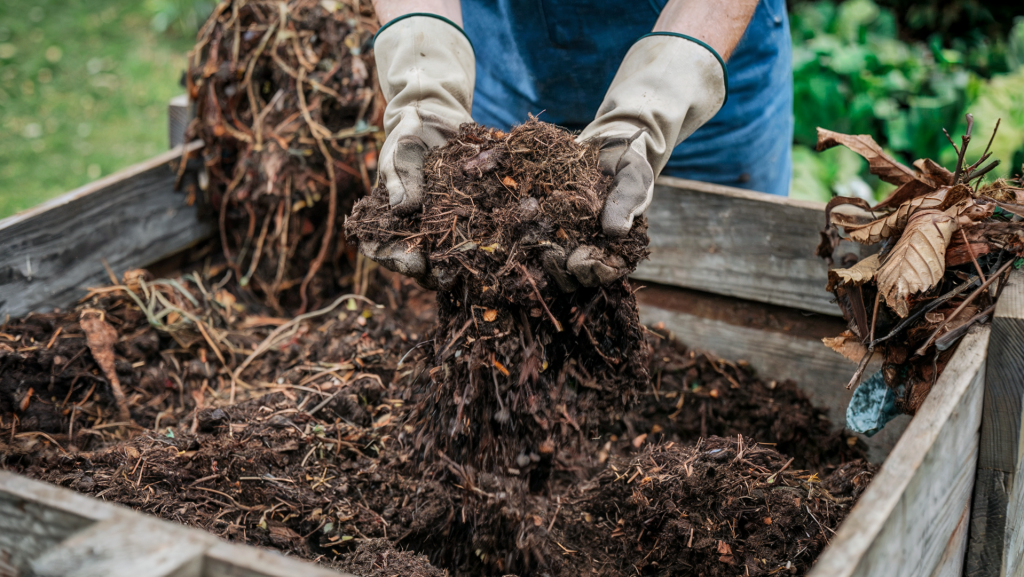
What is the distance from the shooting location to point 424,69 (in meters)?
2.16

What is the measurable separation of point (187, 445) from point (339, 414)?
0.45 meters

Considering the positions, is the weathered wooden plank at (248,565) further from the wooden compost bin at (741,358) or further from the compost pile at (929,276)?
the compost pile at (929,276)

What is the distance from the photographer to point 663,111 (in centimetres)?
196

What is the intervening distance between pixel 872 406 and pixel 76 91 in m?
6.96

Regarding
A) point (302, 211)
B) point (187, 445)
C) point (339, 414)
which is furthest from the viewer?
point (302, 211)

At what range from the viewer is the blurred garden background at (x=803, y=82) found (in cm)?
486

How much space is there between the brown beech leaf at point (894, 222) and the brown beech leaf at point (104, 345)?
2.25 meters

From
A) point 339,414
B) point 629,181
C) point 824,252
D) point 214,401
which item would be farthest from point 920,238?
point 214,401

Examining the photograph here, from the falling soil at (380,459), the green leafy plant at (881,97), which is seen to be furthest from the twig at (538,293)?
the green leafy plant at (881,97)

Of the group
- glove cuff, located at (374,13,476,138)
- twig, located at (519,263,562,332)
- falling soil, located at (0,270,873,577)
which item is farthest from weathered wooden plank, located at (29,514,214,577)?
glove cuff, located at (374,13,476,138)

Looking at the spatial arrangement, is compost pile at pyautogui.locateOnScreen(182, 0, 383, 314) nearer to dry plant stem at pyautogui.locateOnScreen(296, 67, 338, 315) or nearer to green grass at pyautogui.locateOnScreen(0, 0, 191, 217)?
dry plant stem at pyautogui.locateOnScreen(296, 67, 338, 315)

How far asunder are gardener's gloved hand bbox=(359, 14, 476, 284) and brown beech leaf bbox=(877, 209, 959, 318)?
42.8 inches

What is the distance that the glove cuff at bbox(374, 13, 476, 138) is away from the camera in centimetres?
211

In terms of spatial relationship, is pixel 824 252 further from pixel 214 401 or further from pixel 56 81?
pixel 56 81
